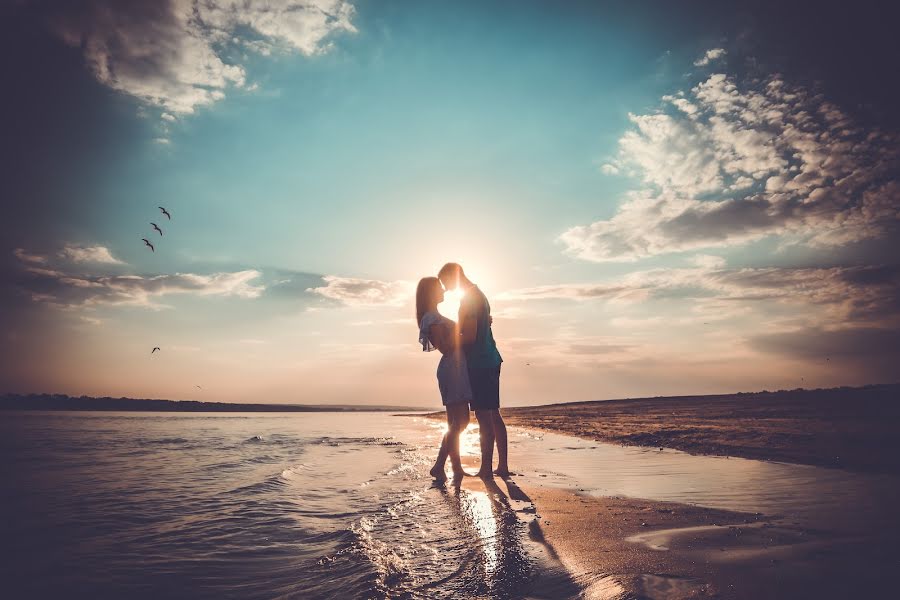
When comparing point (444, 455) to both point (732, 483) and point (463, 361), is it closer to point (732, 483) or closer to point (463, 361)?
point (463, 361)

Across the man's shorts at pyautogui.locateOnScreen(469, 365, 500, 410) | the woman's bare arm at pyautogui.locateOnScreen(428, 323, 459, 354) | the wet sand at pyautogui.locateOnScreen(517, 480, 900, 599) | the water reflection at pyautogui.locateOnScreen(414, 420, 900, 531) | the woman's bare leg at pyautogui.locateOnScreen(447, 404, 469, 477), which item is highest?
the woman's bare arm at pyautogui.locateOnScreen(428, 323, 459, 354)

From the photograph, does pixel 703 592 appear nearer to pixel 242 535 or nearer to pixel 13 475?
pixel 242 535

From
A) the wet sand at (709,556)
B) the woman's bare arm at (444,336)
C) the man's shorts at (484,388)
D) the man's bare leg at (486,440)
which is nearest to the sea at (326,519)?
the wet sand at (709,556)

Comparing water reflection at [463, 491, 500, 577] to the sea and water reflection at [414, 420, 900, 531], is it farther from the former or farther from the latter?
water reflection at [414, 420, 900, 531]

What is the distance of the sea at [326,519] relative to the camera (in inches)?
94.8

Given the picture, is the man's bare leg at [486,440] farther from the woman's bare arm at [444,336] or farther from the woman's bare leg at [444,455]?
the woman's bare arm at [444,336]

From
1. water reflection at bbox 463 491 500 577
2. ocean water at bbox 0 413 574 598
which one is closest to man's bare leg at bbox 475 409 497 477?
ocean water at bbox 0 413 574 598

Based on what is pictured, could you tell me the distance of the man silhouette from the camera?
5.96m

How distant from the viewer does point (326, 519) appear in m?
3.87

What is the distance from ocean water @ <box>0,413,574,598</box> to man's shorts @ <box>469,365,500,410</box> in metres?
1.22

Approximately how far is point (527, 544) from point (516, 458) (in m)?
5.61

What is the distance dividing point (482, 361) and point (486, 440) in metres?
1.06

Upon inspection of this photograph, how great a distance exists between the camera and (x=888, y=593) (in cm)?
187

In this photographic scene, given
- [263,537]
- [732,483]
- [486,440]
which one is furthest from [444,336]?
[732,483]
